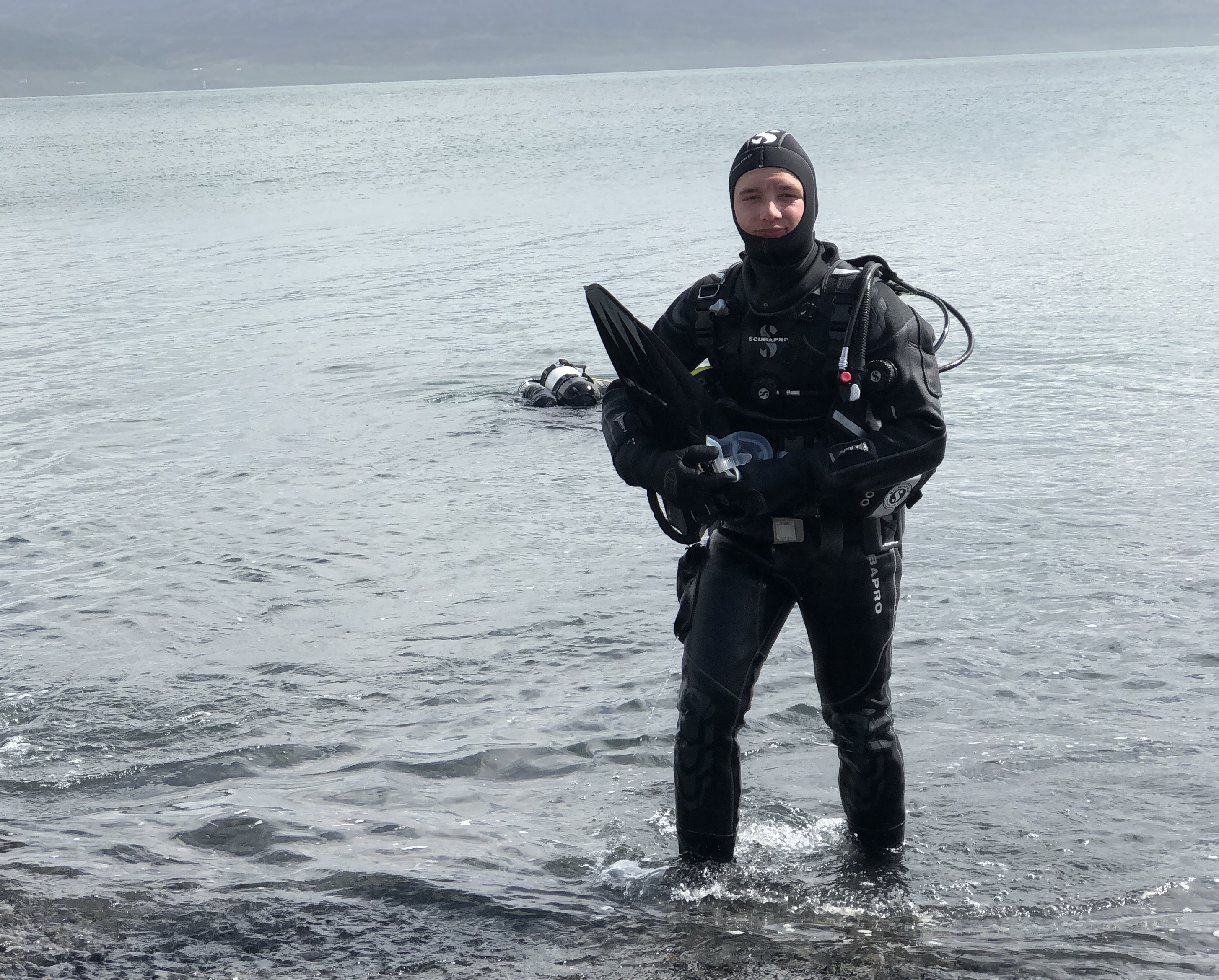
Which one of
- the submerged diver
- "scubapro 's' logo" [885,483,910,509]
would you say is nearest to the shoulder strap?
the submerged diver

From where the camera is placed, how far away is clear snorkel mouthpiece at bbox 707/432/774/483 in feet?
13.8

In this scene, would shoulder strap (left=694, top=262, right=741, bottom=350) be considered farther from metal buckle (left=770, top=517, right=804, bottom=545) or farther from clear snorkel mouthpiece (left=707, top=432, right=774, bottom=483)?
metal buckle (left=770, top=517, right=804, bottom=545)

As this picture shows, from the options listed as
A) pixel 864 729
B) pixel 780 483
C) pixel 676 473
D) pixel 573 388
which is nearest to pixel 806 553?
pixel 780 483

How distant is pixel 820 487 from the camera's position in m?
4.04

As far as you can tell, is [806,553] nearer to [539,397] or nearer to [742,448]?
[742,448]

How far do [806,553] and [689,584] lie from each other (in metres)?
0.48

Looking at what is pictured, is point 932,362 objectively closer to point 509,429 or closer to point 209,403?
point 509,429

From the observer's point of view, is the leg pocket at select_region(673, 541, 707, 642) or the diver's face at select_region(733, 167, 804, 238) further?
the leg pocket at select_region(673, 541, 707, 642)

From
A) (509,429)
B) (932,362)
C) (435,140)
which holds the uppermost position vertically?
(435,140)

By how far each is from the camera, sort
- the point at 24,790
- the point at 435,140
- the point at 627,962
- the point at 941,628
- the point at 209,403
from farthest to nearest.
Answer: the point at 435,140 < the point at 209,403 < the point at 941,628 < the point at 24,790 < the point at 627,962

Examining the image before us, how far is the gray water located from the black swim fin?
1597 mm

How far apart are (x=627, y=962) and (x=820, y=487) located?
162 centimetres

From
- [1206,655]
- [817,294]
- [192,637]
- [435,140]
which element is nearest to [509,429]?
[192,637]

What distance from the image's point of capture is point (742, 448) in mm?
4277
